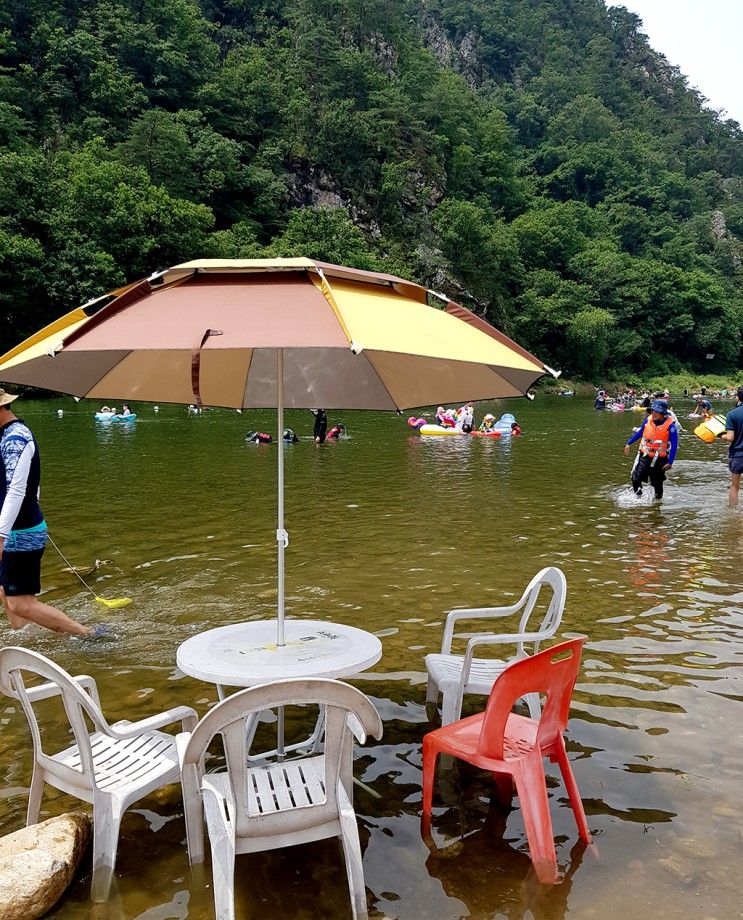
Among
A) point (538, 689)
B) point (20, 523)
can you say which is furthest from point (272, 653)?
point (20, 523)

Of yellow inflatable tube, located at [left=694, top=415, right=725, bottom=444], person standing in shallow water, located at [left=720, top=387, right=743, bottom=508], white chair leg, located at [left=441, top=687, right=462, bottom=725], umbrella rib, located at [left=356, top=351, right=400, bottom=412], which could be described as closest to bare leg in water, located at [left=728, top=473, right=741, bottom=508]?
person standing in shallow water, located at [left=720, top=387, right=743, bottom=508]

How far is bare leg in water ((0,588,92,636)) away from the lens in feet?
19.8

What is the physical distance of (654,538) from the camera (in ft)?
36.5

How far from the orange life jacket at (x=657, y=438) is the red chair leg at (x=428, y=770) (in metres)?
10.9

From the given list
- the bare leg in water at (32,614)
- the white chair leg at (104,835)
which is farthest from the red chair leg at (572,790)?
the bare leg in water at (32,614)

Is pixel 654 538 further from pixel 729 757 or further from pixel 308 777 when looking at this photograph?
pixel 308 777

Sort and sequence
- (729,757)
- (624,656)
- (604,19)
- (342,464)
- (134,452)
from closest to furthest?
(729,757)
(624,656)
(342,464)
(134,452)
(604,19)

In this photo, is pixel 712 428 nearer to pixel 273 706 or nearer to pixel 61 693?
pixel 273 706

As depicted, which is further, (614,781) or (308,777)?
(614,781)

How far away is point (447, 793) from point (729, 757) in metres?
1.79

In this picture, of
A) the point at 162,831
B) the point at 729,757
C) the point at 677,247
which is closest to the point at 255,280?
the point at 162,831

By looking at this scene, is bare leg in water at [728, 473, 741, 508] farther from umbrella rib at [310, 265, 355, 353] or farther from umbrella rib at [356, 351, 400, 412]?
umbrella rib at [310, 265, 355, 353]

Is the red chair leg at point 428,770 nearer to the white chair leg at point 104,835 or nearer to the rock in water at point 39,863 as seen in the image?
the white chair leg at point 104,835

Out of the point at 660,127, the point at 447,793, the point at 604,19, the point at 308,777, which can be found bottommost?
the point at 447,793
